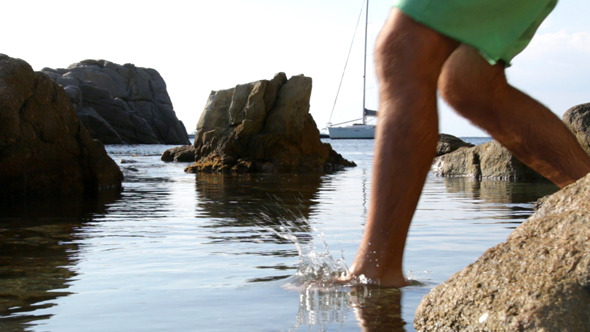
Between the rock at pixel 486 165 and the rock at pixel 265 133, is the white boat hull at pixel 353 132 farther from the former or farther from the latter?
the rock at pixel 486 165

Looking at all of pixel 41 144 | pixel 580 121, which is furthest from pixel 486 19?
pixel 580 121

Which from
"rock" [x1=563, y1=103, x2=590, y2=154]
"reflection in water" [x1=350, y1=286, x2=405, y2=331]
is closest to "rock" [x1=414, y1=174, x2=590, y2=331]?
"reflection in water" [x1=350, y1=286, x2=405, y2=331]

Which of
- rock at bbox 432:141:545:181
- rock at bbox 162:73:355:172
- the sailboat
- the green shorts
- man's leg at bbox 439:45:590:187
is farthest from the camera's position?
the sailboat

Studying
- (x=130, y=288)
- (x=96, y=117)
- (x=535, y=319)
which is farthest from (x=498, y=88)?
(x=96, y=117)

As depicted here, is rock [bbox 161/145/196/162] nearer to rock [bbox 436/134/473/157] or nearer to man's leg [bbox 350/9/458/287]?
rock [bbox 436/134/473/157]

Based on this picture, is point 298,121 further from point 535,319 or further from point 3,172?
point 535,319

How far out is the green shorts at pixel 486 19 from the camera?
2.16 meters

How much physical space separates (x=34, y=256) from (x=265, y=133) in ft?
53.6

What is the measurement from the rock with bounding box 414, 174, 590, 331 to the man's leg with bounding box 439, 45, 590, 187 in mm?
346

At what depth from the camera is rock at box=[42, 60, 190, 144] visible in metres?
65.1

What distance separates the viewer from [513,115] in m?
2.53

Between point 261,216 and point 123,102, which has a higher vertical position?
point 123,102

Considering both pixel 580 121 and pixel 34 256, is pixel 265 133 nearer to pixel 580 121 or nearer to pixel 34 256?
pixel 580 121

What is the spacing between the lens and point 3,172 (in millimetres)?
8305
